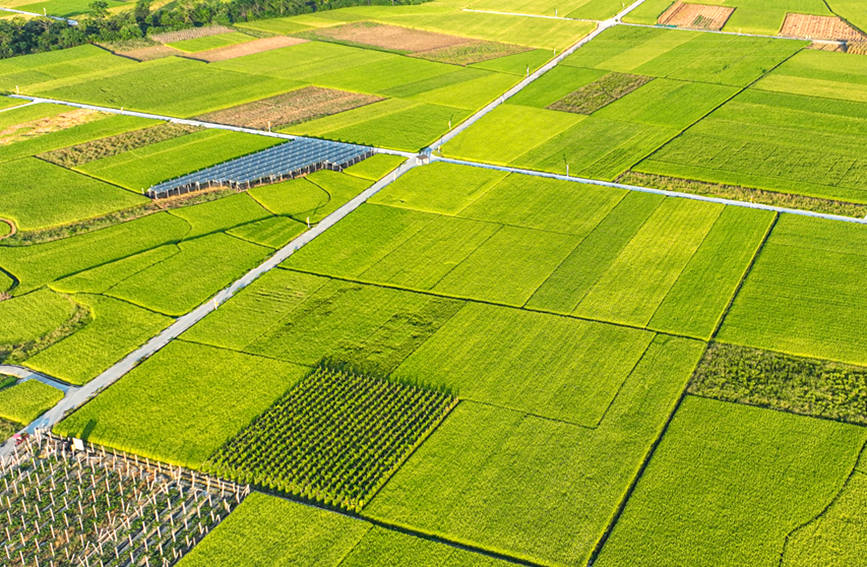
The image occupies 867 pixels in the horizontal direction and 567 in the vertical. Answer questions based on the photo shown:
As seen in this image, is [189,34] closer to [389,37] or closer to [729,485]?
[389,37]

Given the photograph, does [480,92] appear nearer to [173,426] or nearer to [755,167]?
[755,167]

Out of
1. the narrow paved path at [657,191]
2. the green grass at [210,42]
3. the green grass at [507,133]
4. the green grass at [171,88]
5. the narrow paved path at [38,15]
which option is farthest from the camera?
the narrow paved path at [38,15]

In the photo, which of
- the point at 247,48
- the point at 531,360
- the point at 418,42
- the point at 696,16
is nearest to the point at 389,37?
the point at 418,42

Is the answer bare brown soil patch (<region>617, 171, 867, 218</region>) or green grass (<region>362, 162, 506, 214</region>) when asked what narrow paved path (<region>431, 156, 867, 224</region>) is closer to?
bare brown soil patch (<region>617, 171, 867, 218</region>)

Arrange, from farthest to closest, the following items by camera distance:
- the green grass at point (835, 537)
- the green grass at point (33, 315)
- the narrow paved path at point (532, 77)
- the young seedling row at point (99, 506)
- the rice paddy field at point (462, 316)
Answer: the narrow paved path at point (532, 77) < the green grass at point (33, 315) < the rice paddy field at point (462, 316) < the young seedling row at point (99, 506) < the green grass at point (835, 537)

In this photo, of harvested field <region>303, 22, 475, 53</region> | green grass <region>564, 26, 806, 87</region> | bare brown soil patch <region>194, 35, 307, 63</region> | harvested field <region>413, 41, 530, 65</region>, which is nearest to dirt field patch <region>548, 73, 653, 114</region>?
green grass <region>564, 26, 806, 87</region>

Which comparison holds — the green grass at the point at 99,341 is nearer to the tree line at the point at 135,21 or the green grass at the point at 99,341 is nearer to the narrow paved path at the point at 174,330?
the narrow paved path at the point at 174,330

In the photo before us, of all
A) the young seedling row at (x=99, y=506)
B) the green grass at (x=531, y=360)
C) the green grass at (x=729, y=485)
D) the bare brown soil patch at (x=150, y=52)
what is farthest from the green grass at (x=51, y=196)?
the green grass at (x=729, y=485)
